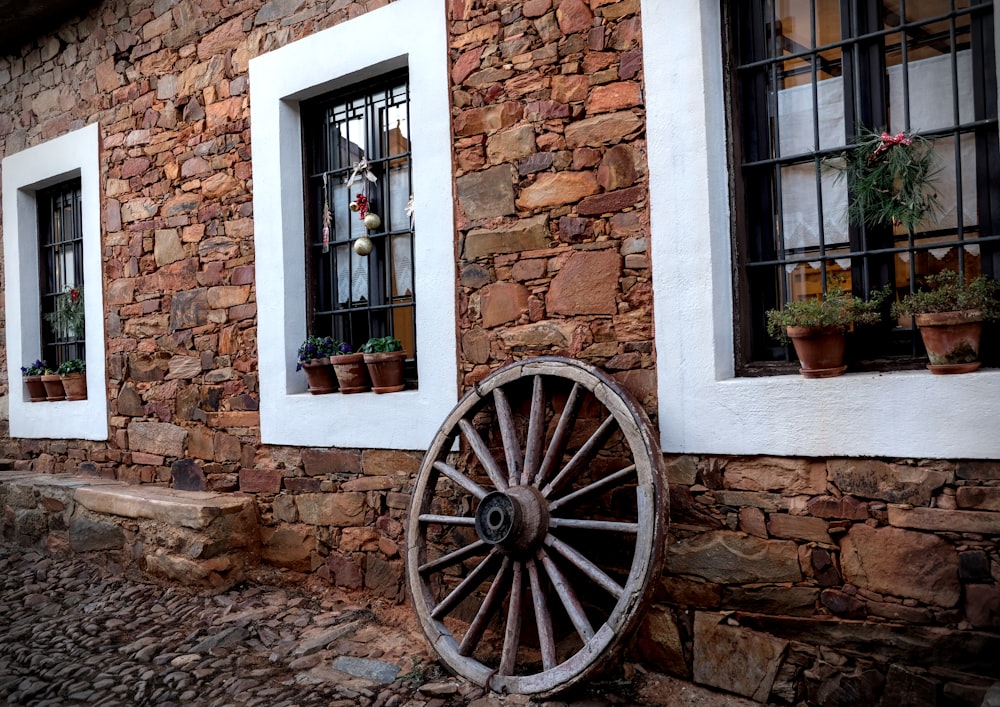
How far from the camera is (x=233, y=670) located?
3.14 metres

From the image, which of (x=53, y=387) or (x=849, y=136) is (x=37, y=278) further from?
(x=849, y=136)

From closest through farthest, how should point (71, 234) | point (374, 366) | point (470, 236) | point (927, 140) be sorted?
point (927, 140)
point (470, 236)
point (374, 366)
point (71, 234)

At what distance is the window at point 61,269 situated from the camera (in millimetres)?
5605

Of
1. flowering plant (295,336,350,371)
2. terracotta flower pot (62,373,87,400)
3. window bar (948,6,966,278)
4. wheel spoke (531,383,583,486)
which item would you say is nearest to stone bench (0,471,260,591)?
terracotta flower pot (62,373,87,400)

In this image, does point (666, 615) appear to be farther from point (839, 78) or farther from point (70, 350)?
point (70, 350)

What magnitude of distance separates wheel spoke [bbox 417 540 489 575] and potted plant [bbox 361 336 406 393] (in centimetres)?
92

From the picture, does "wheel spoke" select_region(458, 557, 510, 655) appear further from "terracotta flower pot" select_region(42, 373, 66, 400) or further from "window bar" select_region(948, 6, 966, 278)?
"terracotta flower pot" select_region(42, 373, 66, 400)

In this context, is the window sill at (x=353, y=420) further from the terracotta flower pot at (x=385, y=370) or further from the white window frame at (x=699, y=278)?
the white window frame at (x=699, y=278)

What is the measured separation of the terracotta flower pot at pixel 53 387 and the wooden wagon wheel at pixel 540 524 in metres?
3.57

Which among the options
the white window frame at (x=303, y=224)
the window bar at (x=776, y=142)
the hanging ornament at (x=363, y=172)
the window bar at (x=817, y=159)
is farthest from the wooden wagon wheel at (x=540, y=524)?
the hanging ornament at (x=363, y=172)

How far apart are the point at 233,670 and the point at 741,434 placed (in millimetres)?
2280

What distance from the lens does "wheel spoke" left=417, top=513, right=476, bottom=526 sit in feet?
10.1

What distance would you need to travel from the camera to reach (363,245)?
3920 mm

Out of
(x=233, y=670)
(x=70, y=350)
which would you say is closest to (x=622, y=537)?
(x=233, y=670)
